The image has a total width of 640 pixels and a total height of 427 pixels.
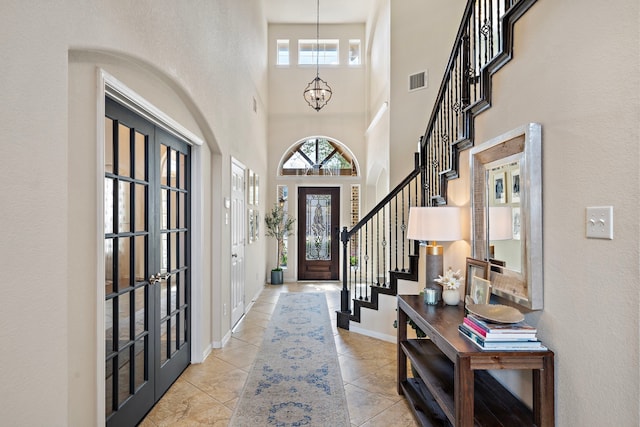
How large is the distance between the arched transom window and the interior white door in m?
2.82

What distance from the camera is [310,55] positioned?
7.81 m

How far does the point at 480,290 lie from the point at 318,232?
5747mm

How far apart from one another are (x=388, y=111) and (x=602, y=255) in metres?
4.66

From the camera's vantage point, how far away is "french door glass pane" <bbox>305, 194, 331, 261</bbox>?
7809mm

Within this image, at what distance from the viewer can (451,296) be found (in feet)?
8.21

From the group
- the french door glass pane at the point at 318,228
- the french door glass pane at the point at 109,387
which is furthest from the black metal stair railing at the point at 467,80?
the french door glass pane at the point at 318,228

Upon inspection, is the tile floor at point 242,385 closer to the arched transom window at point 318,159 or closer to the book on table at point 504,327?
the book on table at point 504,327

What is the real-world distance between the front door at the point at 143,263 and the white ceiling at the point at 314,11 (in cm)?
540

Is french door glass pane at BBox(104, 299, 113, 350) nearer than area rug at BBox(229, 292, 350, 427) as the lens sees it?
Yes

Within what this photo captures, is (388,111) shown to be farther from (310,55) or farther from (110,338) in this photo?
(110,338)

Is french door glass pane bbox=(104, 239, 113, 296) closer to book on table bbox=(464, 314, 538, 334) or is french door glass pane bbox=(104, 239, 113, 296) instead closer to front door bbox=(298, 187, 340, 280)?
book on table bbox=(464, 314, 538, 334)

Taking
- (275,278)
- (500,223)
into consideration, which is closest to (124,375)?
(500,223)

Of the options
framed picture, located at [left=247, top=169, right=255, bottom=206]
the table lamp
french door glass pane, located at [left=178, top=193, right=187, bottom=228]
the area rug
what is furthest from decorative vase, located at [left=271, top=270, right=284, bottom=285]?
the table lamp

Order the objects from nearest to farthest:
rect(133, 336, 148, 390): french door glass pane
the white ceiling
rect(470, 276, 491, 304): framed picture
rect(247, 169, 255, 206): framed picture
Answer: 1. rect(470, 276, 491, 304): framed picture
2. rect(133, 336, 148, 390): french door glass pane
3. rect(247, 169, 255, 206): framed picture
4. the white ceiling
